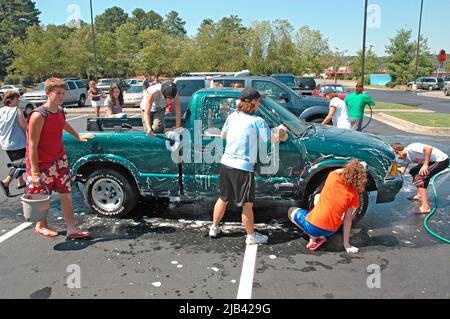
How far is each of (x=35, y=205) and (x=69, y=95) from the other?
19.7 metres

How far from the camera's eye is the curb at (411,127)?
12359mm

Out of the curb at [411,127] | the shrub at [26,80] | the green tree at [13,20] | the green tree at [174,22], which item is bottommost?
the curb at [411,127]

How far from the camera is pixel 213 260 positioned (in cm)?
414

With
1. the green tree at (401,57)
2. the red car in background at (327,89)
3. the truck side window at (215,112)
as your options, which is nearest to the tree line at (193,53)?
the green tree at (401,57)

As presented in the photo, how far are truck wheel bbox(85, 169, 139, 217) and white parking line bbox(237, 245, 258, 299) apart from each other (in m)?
1.82

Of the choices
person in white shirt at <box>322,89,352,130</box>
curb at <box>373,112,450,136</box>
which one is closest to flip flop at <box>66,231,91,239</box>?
person in white shirt at <box>322,89,352,130</box>

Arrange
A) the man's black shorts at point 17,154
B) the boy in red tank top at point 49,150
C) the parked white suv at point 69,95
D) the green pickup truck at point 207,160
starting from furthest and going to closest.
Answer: the parked white suv at point 69,95 → the man's black shorts at point 17,154 → the green pickup truck at point 207,160 → the boy in red tank top at point 49,150

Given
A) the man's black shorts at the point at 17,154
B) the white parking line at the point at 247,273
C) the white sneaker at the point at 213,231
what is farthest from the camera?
the man's black shorts at the point at 17,154

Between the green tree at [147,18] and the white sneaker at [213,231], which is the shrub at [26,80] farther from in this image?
the green tree at [147,18]

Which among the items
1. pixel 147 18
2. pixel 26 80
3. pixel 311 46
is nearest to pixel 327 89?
pixel 311 46

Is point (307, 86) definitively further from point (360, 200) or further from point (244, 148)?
point (244, 148)

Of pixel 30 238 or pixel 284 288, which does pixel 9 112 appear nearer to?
pixel 30 238

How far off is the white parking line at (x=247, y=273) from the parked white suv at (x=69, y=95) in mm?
19661

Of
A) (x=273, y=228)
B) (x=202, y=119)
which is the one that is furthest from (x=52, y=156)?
(x=273, y=228)
